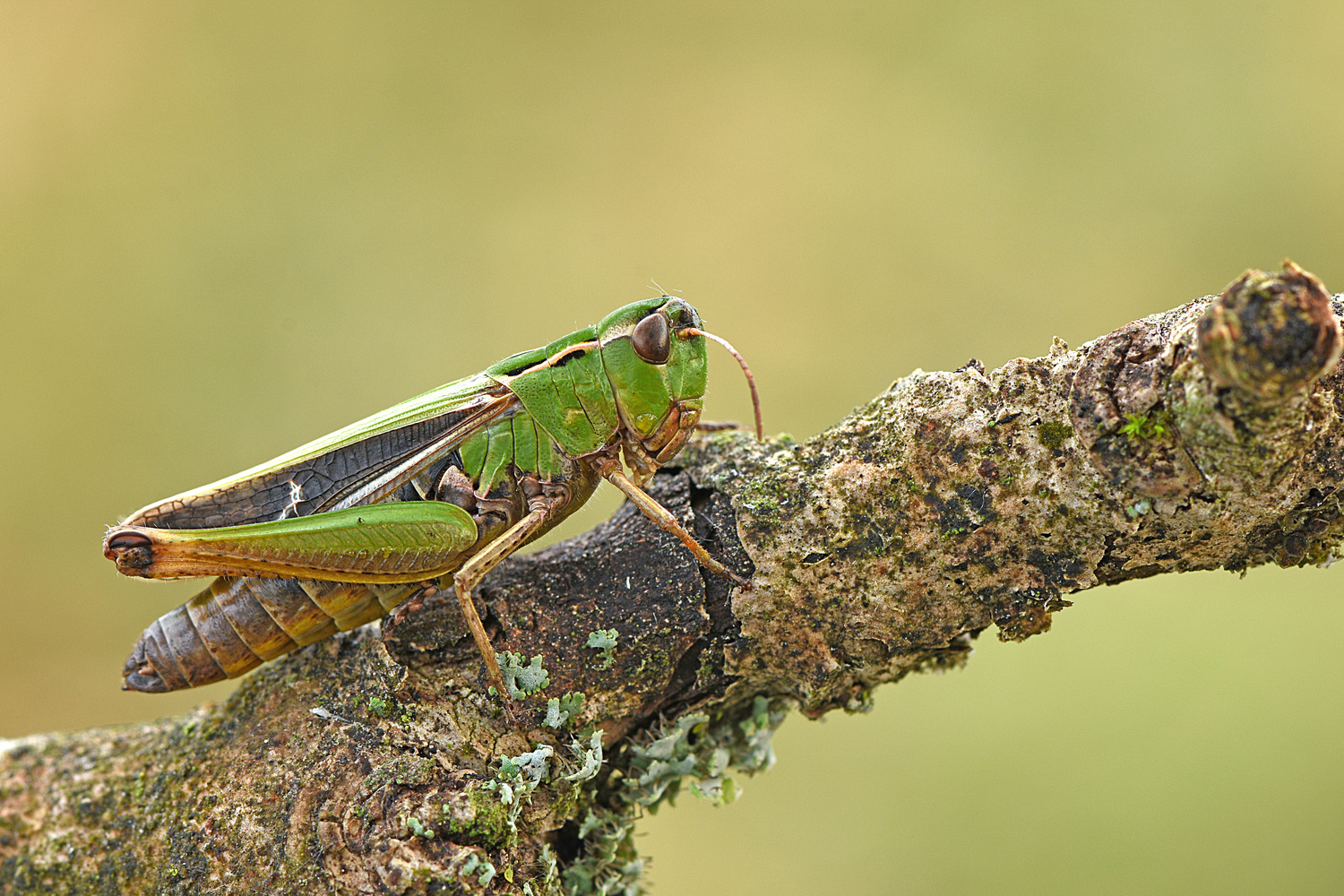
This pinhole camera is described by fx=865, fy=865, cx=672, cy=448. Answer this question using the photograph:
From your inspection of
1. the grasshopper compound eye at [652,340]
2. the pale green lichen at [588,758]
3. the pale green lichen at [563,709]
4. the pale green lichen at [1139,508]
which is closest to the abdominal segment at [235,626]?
the pale green lichen at [563,709]

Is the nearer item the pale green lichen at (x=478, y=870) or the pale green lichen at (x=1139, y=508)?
the pale green lichen at (x=1139, y=508)

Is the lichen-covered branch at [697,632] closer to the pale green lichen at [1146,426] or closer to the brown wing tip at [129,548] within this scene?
the pale green lichen at [1146,426]

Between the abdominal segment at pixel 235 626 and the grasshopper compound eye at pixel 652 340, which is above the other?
the grasshopper compound eye at pixel 652 340

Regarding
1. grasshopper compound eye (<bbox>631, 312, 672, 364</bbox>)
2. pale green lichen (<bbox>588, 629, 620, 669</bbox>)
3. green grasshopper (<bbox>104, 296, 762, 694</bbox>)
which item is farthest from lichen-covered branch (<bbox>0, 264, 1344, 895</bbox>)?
grasshopper compound eye (<bbox>631, 312, 672, 364</bbox>)

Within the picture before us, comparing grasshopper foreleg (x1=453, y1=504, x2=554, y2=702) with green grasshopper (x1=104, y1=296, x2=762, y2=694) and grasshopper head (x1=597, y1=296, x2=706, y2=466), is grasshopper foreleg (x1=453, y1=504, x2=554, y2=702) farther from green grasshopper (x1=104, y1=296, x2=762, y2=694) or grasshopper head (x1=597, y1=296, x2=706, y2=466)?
grasshopper head (x1=597, y1=296, x2=706, y2=466)

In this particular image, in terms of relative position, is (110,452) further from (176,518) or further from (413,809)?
(413,809)

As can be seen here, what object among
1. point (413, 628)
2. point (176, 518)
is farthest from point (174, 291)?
point (413, 628)

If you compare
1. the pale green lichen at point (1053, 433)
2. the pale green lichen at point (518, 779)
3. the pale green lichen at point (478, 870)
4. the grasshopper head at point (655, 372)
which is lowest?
the pale green lichen at point (478, 870)
